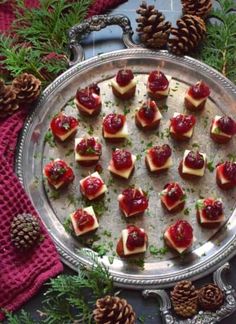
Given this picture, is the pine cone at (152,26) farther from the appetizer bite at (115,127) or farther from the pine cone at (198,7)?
the appetizer bite at (115,127)

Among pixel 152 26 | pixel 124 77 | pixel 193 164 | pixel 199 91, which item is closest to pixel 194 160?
pixel 193 164

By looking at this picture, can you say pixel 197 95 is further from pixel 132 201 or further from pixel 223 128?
pixel 132 201

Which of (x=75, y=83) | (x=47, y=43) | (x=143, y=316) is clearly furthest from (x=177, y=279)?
(x=47, y=43)

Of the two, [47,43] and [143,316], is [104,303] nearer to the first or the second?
[143,316]

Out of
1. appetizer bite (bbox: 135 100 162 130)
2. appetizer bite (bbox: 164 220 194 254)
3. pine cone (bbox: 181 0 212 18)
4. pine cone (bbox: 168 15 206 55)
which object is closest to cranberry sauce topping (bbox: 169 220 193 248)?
appetizer bite (bbox: 164 220 194 254)

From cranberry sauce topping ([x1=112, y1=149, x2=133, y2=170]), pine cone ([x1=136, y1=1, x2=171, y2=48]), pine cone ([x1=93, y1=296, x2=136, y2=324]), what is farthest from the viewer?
→ pine cone ([x1=136, y1=1, x2=171, y2=48])

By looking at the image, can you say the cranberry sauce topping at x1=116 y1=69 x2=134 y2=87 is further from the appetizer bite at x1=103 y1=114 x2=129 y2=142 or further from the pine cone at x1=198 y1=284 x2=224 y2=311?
the pine cone at x1=198 y1=284 x2=224 y2=311

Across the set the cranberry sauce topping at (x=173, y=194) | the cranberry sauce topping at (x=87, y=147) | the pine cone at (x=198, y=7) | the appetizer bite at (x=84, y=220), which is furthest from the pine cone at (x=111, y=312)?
the pine cone at (x=198, y=7)
